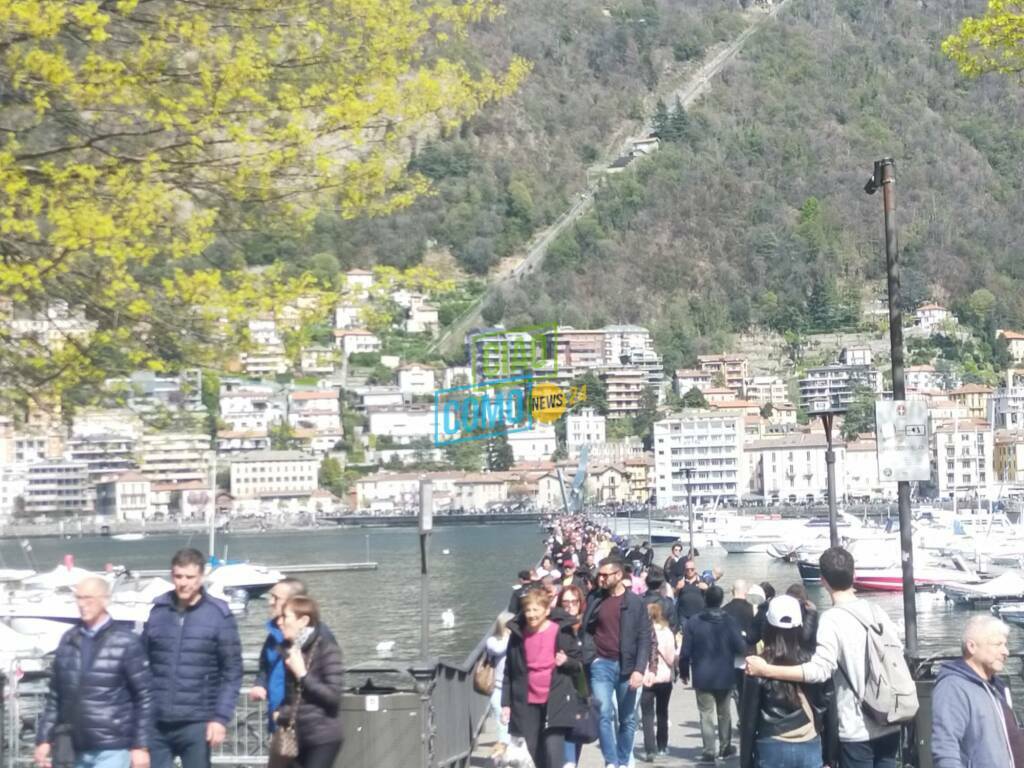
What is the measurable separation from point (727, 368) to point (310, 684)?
176m

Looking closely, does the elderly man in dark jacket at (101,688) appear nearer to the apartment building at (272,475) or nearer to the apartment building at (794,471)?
the apartment building at (794,471)

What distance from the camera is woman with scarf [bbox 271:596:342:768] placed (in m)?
6.84

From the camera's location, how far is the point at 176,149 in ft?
30.0

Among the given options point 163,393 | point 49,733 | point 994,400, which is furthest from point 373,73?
point 994,400

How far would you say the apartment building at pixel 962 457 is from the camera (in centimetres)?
13025

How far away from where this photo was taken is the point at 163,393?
984cm

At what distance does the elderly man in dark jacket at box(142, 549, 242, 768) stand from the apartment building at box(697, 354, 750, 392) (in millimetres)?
171988

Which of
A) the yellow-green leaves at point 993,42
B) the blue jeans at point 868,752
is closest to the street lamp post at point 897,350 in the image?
the yellow-green leaves at point 993,42

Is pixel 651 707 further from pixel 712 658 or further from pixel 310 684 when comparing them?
pixel 310 684

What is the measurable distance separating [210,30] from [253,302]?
172 cm

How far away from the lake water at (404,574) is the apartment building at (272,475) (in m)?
7.70

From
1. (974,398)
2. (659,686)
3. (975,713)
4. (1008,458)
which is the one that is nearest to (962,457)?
(1008,458)

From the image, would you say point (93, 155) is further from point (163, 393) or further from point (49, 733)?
point (49, 733)

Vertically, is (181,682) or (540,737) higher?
(181,682)
